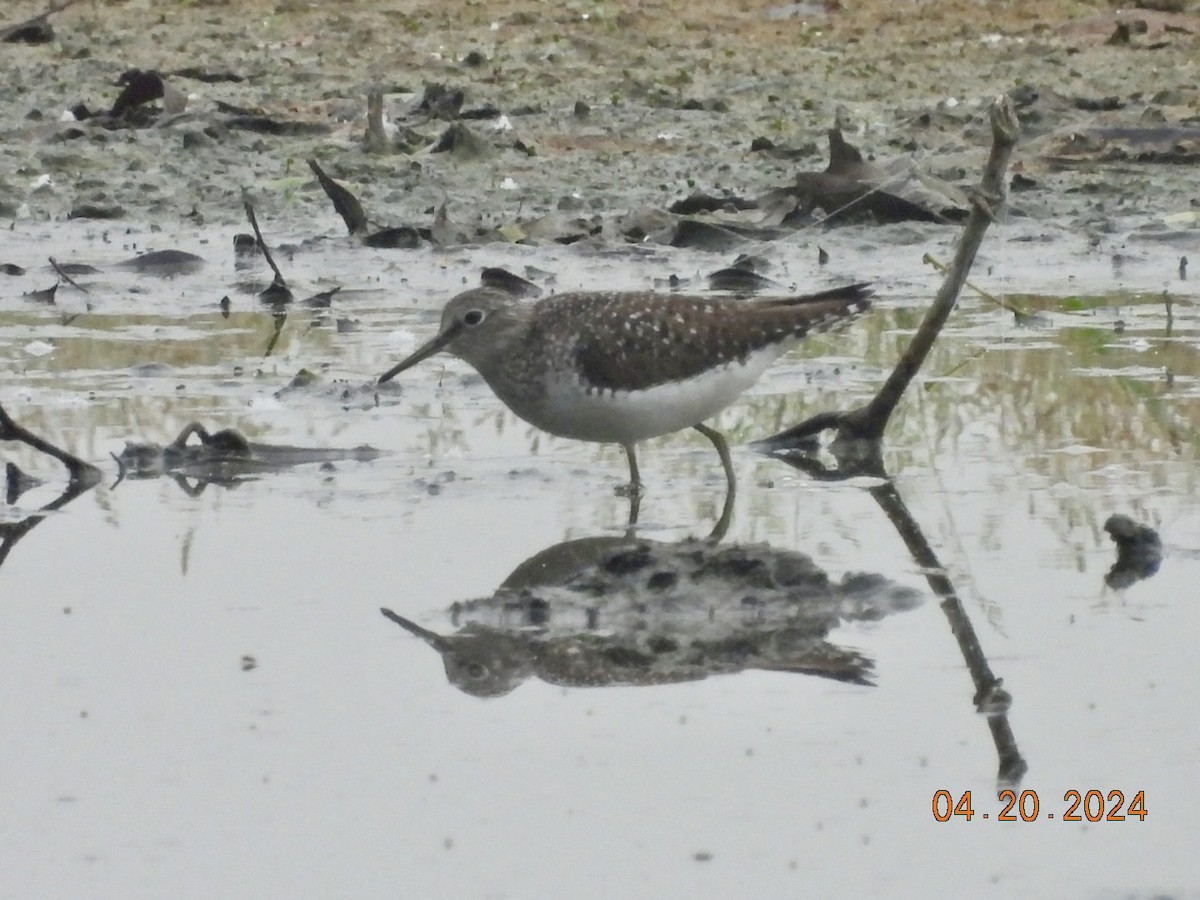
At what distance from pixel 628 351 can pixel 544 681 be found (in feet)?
7.85

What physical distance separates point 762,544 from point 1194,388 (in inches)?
102

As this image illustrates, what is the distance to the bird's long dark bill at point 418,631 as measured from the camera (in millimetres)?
5352

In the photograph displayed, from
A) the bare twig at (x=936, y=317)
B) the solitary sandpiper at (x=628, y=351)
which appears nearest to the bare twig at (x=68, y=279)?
the solitary sandpiper at (x=628, y=351)

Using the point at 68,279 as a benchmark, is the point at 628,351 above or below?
below

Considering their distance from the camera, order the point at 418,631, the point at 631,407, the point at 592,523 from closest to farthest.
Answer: the point at 418,631 < the point at 592,523 < the point at 631,407

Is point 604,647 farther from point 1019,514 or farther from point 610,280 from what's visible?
point 610,280

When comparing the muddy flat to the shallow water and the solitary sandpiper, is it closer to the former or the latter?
the shallow water

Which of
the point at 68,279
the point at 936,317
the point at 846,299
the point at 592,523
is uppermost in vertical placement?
the point at 68,279

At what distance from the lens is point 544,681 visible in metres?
5.07

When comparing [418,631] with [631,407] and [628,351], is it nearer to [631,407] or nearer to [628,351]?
[631,407]

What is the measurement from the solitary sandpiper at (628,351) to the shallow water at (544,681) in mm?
227

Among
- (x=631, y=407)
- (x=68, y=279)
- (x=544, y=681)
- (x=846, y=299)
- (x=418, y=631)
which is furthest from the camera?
(x=68, y=279)

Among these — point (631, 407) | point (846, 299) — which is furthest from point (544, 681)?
point (846, 299)

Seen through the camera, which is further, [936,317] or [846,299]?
[846,299]
